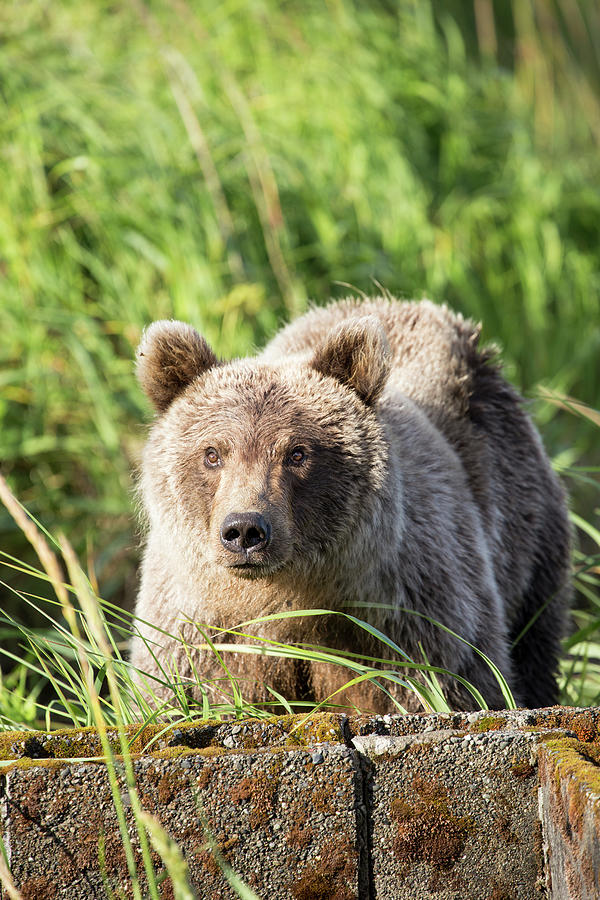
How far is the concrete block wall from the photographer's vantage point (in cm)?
201

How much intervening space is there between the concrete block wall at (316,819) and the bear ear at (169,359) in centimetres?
184

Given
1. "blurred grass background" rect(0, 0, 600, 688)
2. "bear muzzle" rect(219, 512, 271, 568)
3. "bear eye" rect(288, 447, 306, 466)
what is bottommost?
"bear muzzle" rect(219, 512, 271, 568)

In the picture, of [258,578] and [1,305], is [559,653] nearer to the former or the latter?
[258,578]

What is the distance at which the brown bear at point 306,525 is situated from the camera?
3.28m

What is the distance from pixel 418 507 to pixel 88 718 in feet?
4.64

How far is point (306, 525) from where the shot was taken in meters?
3.28

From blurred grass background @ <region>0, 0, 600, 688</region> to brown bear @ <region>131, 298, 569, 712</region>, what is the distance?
183 centimetres

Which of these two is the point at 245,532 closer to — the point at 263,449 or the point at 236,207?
the point at 263,449

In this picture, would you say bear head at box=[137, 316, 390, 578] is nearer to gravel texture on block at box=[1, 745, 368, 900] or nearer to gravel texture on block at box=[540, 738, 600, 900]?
gravel texture on block at box=[1, 745, 368, 900]

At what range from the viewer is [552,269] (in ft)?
25.6

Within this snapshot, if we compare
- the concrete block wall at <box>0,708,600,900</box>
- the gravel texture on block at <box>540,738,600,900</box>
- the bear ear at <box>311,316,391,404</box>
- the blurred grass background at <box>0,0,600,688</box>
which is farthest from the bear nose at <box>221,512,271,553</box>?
the blurred grass background at <box>0,0,600,688</box>

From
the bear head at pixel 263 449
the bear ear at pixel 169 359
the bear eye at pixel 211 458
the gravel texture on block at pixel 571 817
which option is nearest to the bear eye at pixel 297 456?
the bear head at pixel 263 449

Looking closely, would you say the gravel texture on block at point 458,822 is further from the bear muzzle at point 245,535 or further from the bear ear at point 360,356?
the bear ear at point 360,356

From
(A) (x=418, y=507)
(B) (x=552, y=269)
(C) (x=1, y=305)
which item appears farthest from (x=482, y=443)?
(B) (x=552, y=269)
